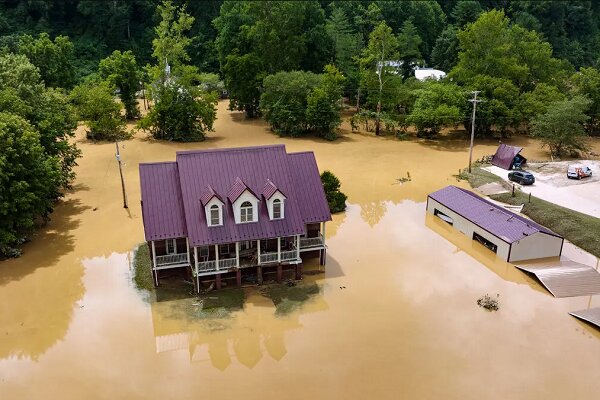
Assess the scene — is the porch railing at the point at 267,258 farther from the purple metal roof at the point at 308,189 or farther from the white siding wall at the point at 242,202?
the purple metal roof at the point at 308,189

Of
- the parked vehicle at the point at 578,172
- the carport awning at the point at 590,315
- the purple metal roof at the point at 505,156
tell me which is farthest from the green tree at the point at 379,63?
the carport awning at the point at 590,315

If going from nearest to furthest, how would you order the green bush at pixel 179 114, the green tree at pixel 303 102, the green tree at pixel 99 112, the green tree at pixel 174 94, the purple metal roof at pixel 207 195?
the purple metal roof at pixel 207 195 → the green tree at pixel 99 112 → the green tree at pixel 174 94 → the green bush at pixel 179 114 → the green tree at pixel 303 102

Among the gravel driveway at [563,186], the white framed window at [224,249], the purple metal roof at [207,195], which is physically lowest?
the gravel driveway at [563,186]

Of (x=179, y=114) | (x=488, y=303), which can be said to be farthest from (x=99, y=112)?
(x=488, y=303)

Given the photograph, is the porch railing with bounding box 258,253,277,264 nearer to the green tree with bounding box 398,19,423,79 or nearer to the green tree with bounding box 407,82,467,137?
the green tree with bounding box 407,82,467,137

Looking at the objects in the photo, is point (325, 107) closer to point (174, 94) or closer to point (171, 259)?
point (174, 94)

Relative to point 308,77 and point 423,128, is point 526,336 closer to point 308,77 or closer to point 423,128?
point 423,128

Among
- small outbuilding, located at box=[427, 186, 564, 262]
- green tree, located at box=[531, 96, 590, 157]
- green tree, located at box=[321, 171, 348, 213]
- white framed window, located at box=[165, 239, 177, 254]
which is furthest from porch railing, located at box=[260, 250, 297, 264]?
green tree, located at box=[531, 96, 590, 157]
